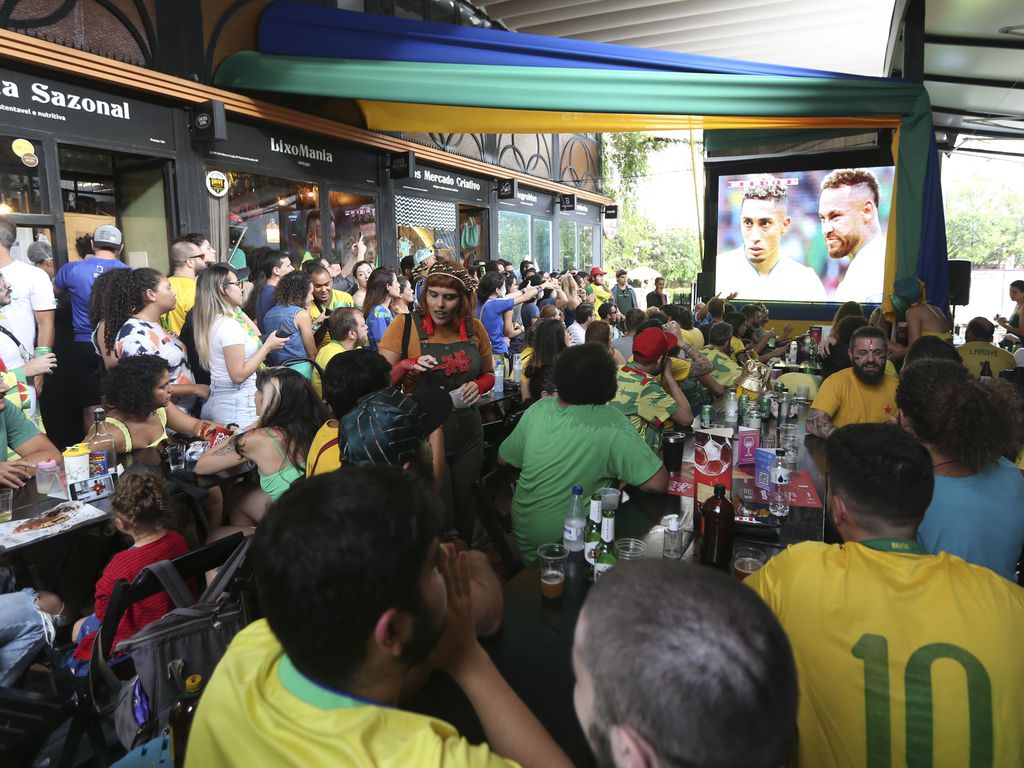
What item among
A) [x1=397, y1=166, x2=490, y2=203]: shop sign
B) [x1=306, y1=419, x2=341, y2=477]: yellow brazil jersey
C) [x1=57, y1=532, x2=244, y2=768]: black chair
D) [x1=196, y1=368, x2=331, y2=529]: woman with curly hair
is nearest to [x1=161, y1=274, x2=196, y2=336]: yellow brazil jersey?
[x1=196, y1=368, x2=331, y2=529]: woman with curly hair

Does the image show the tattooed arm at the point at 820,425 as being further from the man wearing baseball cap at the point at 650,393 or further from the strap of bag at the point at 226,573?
the strap of bag at the point at 226,573

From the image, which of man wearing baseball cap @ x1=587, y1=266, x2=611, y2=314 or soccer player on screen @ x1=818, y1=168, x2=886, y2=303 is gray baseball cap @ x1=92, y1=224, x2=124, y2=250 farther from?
soccer player on screen @ x1=818, y1=168, x2=886, y2=303

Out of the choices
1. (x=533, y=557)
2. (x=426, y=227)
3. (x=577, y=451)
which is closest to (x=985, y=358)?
(x=577, y=451)

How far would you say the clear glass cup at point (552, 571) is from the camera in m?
1.79

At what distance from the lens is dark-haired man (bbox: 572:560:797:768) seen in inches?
27.3

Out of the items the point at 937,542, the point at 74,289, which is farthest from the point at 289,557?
the point at 74,289

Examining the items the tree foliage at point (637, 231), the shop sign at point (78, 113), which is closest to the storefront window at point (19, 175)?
the shop sign at point (78, 113)

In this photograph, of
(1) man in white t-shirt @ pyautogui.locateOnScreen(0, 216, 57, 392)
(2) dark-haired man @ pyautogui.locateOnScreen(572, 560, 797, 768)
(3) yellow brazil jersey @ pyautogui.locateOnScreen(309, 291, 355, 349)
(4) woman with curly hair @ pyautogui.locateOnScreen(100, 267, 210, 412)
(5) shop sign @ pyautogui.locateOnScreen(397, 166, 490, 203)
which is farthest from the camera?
(5) shop sign @ pyautogui.locateOnScreen(397, 166, 490, 203)

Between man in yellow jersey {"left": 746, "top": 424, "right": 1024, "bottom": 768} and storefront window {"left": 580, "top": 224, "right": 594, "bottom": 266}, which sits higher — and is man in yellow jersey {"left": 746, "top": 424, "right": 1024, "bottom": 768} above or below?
below

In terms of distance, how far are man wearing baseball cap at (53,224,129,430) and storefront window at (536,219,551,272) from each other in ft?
28.1

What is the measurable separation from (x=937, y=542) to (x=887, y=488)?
2.40ft

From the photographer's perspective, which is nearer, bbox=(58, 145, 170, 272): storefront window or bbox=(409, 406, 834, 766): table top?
bbox=(409, 406, 834, 766): table top

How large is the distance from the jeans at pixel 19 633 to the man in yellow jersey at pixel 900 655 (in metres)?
2.42

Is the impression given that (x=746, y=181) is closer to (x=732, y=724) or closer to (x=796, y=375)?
(x=796, y=375)
